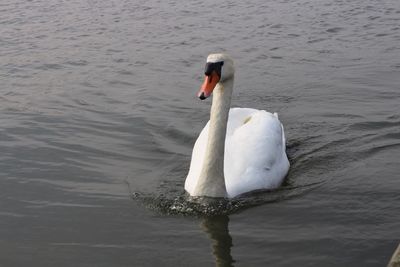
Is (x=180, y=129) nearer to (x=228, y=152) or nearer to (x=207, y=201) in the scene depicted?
(x=228, y=152)

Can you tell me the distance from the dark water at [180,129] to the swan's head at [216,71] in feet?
4.31

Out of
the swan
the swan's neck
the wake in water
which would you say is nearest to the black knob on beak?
the swan

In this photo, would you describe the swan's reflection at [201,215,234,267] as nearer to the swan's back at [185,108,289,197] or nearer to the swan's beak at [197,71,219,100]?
the swan's back at [185,108,289,197]

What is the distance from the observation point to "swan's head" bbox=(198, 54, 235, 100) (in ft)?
23.5

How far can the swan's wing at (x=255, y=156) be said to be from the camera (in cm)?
777

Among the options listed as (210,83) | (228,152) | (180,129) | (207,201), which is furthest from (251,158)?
(180,129)

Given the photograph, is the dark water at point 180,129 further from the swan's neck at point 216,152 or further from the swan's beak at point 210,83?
the swan's beak at point 210,83

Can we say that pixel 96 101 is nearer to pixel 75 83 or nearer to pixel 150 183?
pixel 75 83

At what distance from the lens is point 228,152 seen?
27.0 feet

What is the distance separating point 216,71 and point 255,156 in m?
1.24

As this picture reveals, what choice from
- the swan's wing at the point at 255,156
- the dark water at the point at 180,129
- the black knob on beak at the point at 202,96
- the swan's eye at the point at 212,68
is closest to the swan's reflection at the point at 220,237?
the dark water at the point at 180,129

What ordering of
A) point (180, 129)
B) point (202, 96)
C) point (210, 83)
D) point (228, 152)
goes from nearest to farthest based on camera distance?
point (202, 96) < point (210, 83) < point (228, 152) < point (180, 129)

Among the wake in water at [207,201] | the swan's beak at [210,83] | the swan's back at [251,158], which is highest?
the swan's beak at [210,83]

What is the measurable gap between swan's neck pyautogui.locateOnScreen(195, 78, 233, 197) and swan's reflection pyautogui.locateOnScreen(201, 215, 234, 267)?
0.40 m
